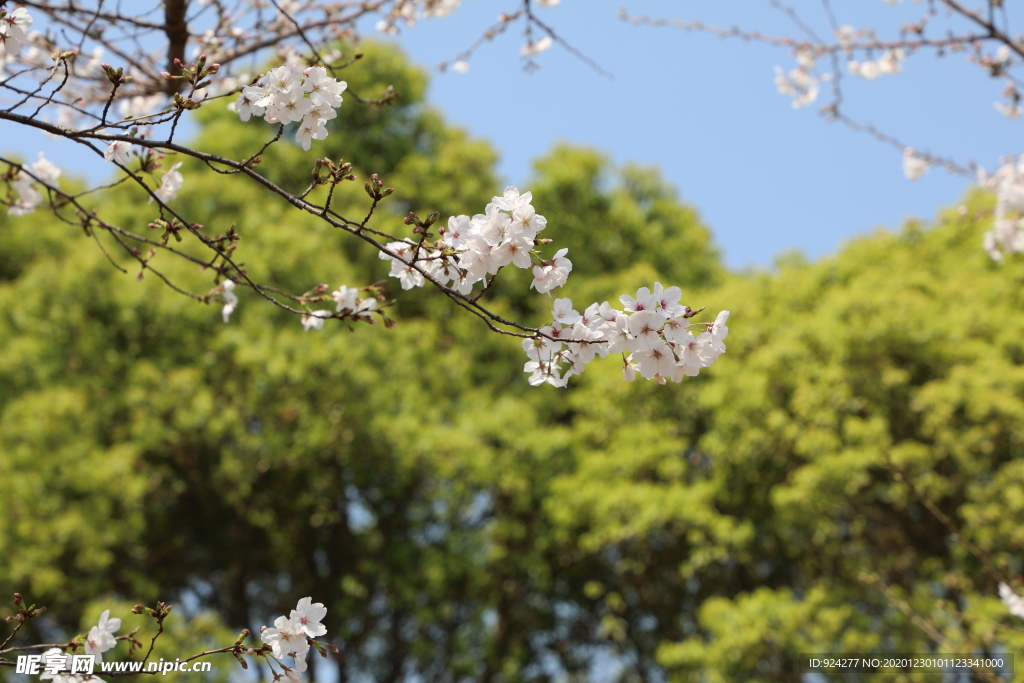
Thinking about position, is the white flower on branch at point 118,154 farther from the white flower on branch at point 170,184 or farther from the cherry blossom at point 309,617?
the cherry blossom at point 309,617

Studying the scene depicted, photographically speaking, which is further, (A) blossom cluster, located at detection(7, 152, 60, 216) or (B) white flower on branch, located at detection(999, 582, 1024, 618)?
(B) white flower on branch, located at detection(999, 582, 1024, 618)

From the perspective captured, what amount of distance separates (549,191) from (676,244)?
1.94 metres

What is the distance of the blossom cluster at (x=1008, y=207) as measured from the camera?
140 inches

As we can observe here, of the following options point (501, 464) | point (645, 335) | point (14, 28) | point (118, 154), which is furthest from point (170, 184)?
point (501, 464)

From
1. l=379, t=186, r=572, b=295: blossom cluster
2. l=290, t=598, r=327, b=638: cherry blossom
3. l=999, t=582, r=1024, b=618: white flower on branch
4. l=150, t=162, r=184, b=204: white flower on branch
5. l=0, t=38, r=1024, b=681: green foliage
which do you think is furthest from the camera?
l=0, t=38, r=1024, b=681: green foliage

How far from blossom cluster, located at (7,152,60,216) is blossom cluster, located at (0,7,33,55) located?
87cm

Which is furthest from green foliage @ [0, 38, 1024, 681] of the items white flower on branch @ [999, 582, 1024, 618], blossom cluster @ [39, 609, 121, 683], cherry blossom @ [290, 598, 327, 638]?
cherry blossom @ [290, 598, 327, 638]

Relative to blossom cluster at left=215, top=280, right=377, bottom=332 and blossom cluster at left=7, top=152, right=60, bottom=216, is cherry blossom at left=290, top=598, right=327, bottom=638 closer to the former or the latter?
blossom cluster at left=215, top=280, right=377, bottom=332

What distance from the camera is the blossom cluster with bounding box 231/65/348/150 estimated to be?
1785 mm

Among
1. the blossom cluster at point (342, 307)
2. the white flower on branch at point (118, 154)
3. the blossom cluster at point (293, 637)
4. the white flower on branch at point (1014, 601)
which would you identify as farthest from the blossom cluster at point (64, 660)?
the white flower on branch at point (1014, 601)

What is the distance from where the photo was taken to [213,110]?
11.8m

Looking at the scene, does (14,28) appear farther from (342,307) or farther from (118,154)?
(342,307)

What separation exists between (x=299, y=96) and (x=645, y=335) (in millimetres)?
938

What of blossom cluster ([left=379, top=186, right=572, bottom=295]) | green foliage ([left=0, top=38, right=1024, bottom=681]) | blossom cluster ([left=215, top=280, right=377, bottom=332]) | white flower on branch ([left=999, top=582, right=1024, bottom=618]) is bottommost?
white flower on branch ([left=999, top=582, right=1024, bottom=618])
